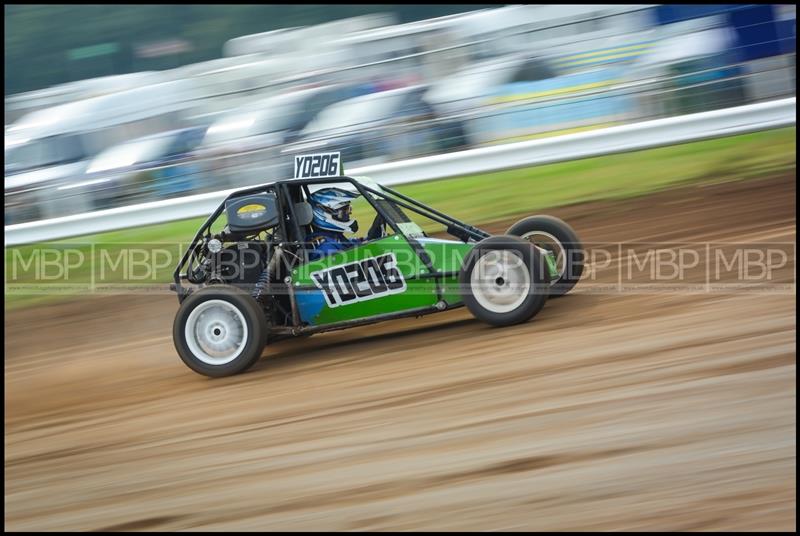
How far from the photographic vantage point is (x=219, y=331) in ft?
18.1

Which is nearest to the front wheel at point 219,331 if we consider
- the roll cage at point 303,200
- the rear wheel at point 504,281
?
the roll cage at point 303,200

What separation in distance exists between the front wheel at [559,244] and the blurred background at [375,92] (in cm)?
279

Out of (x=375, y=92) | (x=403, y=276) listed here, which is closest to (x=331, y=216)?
(x=403, y=276)

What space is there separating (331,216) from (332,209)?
0.15 feet

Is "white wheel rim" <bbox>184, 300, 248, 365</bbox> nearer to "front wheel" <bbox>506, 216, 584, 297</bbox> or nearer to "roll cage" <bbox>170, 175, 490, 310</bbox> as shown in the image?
"roll cage" <bbox>170, 175, 490, 310</bbox>

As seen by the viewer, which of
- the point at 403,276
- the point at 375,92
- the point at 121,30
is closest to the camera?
the point at 403,276

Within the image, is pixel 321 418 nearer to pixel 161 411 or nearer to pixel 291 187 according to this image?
pixel 161 411

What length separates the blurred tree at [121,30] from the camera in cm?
1060

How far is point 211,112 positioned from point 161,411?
4.94 m

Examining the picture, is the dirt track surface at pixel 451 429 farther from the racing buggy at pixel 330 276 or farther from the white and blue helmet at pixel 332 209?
the white and blue helmet at pixel 332 209

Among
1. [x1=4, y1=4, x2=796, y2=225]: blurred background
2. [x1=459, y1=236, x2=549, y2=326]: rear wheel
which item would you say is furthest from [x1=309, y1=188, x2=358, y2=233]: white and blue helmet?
[x1=4, y1=4, x2=796, y2=225]: blurred background

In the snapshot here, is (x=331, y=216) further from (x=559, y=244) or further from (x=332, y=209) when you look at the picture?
(x=559, y=244)

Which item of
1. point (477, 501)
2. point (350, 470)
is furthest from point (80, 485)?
point (477, 501)

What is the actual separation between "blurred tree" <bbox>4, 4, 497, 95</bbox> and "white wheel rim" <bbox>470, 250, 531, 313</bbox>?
5923 millimetres
